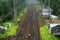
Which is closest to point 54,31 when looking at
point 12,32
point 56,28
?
point 56,28

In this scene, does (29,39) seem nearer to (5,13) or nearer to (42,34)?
(42,34)

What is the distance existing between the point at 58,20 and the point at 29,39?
14.6 meters

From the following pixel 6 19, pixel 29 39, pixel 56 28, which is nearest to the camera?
pixel 29 39

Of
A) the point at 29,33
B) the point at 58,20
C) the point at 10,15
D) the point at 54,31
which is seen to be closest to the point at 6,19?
the point at 10,15

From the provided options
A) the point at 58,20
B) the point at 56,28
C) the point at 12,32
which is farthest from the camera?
the point at 58,20

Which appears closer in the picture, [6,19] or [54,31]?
[54,31]

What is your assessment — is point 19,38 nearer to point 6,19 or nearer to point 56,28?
point 56,28

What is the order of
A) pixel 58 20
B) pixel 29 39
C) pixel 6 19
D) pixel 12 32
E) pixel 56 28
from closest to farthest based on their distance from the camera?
pixel 29 39 < pixel 56 28 < pixel 12 32 < pixel 58 20 < pixel 6 19

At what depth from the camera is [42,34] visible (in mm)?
30344

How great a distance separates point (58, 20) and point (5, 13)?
13.7 metres

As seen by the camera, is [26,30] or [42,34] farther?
[26,30]

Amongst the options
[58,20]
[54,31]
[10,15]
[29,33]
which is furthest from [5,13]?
[54,31]

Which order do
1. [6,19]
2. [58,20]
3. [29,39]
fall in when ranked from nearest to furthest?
1. [29,39]
2. [58,20]
3. [6,19]

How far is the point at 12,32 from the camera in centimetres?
3169
